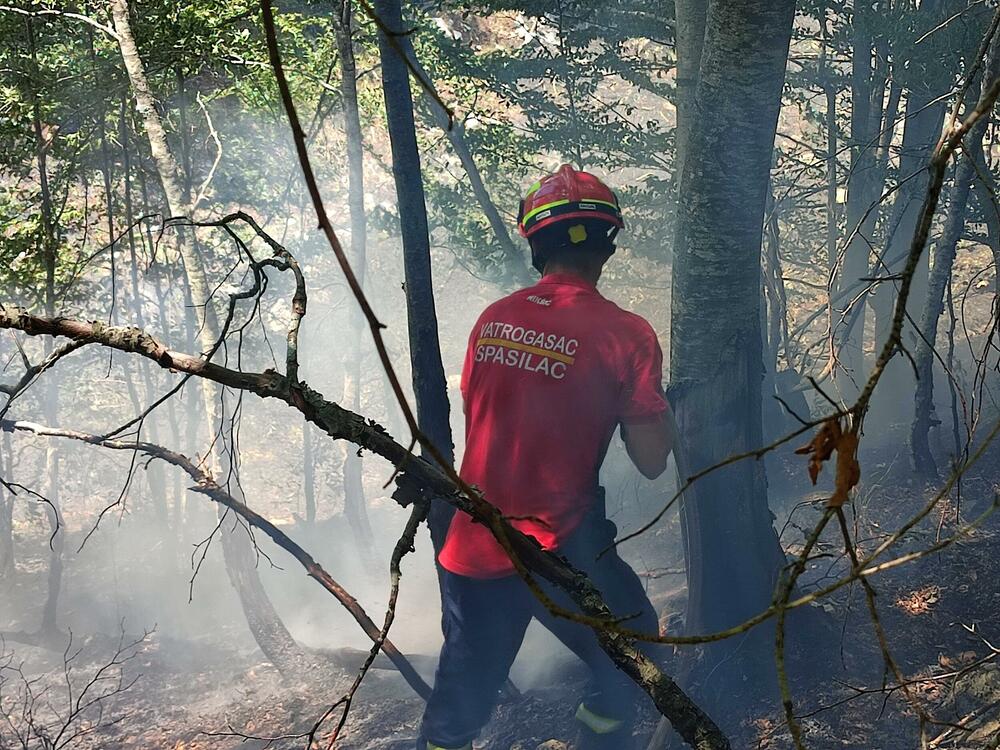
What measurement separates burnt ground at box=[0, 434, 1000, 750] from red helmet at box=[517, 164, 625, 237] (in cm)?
155

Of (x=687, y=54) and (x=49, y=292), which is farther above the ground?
(x=687, y=54)

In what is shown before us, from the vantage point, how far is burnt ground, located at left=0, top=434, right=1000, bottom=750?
12.4ft

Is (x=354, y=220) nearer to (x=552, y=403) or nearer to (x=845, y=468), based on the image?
(x=552, y=403)

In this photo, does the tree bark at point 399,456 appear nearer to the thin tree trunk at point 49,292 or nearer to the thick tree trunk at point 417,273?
the thin tree trunk at point 49,292

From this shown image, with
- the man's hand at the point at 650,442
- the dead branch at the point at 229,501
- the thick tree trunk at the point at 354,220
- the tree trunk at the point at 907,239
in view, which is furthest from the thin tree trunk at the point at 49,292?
the tree trunk at the point at 907,239

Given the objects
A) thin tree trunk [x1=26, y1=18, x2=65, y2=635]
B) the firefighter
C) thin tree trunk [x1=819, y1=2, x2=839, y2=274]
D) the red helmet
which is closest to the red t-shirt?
the firefighter

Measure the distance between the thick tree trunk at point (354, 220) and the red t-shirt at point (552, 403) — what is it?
15.0 ft

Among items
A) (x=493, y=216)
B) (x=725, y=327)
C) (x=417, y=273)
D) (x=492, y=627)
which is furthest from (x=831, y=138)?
(x=492, y=627)

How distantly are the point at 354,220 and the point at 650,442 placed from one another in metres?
10.1

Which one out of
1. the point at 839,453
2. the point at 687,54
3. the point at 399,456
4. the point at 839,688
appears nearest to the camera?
the point at 839,453

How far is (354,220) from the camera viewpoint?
41.7 ft

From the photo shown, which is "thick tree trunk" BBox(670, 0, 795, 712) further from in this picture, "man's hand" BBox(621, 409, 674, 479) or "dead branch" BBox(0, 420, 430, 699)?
"dead branch" BBox(0, 420, 430, 699)

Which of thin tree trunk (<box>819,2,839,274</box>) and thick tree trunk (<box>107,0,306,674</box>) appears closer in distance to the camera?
thick tree trunk (<box>107,0,306,674</box>)

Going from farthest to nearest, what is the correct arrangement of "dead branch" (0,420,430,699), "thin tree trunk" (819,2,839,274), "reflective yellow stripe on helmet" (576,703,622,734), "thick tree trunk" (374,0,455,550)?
1. "thin tree trunk" (819,2,839,274)
2. "thick tree trunk" (374,0,455,550)
3. "reflective yellow stripe on helmet" (576,703,622,734)
4. "dead branch" (0,420,430,699)
